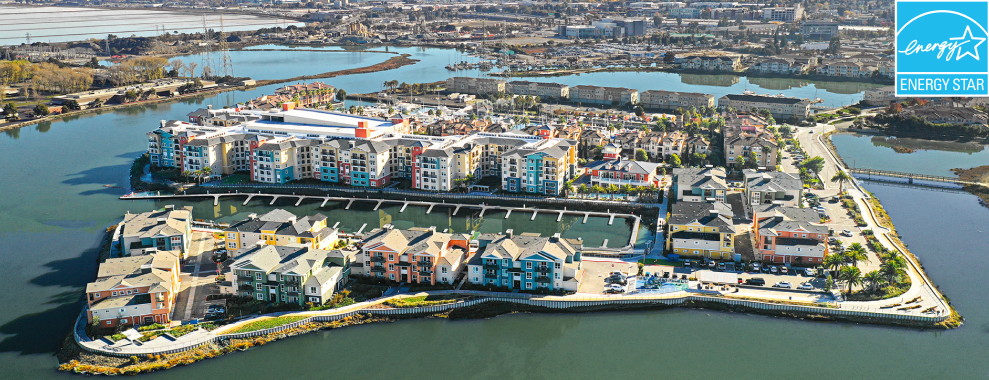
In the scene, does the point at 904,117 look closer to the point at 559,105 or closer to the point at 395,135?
the point at 559,105

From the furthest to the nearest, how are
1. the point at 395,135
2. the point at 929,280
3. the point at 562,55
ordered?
1. the point at 562,55
2. the point at 395,135
3. the point at 929,280

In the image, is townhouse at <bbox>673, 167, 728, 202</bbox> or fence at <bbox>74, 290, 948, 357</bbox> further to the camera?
townhouse at <bbox>673, 167, 728, 202</bbox>

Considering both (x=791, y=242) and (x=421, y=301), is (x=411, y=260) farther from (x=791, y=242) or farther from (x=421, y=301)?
(x=791, y=242)

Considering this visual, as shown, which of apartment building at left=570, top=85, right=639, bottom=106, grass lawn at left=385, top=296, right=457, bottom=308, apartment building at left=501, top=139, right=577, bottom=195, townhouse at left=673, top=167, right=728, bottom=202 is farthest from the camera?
apartment building at left=570, top=85, right=639, bottom=106

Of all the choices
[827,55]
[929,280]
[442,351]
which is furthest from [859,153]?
[827,55]

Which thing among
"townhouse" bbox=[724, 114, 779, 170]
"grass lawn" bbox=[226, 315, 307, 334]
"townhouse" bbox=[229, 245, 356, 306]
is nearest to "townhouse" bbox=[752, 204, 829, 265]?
"townhouse" bbox=[724, 114, 779, 170]

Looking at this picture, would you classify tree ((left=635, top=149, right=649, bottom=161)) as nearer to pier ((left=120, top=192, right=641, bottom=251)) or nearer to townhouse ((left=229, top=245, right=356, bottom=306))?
pier ((left=120, top=192, right=641, bottom=251))
